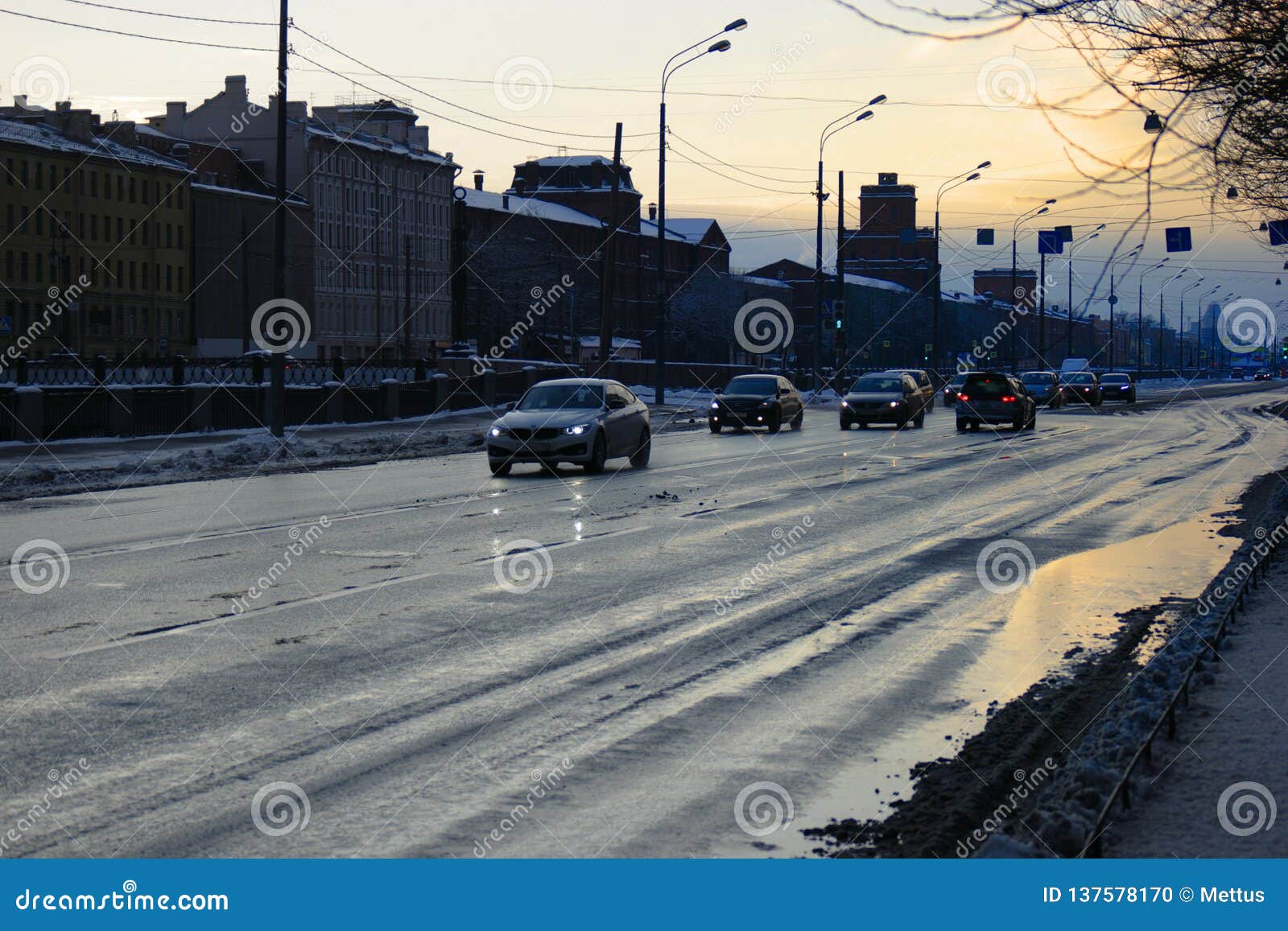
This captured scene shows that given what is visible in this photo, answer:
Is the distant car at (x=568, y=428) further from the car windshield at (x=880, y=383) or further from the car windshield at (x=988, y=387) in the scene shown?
the car windshield at (x=880, y=383)

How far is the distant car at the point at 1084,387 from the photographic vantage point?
2687 inches

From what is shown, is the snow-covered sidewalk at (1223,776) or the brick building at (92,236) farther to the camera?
the brick building at (92,236)

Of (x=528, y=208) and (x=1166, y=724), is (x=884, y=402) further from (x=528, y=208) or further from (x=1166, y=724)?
(x=528, y=208)

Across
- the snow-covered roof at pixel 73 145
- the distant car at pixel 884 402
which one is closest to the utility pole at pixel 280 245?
the distant car at pixel 884 402

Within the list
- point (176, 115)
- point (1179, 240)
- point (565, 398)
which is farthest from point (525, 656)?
point (176, 115)

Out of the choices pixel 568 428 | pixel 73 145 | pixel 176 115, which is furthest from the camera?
pixel 176 115

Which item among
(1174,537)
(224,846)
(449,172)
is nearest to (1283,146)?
(1174,537)

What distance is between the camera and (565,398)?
25812 millimetres

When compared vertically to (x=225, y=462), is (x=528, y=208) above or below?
above

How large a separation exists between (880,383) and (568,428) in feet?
71.1

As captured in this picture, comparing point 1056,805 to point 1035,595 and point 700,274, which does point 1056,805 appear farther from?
point 700,274

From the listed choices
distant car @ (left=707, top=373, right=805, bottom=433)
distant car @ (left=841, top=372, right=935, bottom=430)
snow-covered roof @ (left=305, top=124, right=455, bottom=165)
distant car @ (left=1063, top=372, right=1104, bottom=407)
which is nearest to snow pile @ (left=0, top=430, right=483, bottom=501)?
distant car @ (left=707, top=373, right=805, bottom=433)

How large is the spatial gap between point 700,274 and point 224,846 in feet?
384

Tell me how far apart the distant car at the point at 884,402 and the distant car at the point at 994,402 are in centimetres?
158
